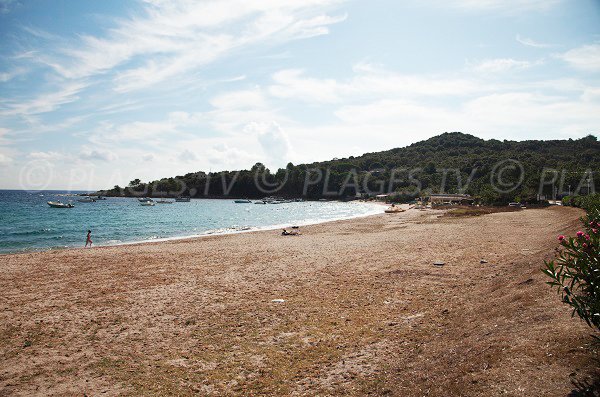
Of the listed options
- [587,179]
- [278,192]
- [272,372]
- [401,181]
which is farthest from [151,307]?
[278,192]

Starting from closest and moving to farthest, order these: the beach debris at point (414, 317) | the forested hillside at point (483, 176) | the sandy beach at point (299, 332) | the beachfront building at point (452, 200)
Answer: the sandy beach at point (299, 332) → the beach debris at point (414, 317) → the forested hillside at point (483, 176) → the beachfront building at point (452, 200)

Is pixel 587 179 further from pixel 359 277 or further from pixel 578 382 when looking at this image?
pixel 578 382

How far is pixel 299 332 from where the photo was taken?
32.2 ft

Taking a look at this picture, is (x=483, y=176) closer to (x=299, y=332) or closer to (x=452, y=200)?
→ (x=452, y=200)

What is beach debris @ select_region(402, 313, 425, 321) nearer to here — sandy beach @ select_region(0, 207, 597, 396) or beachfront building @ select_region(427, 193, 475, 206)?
sandy beach @ select_region(0, 207, 597, 396)

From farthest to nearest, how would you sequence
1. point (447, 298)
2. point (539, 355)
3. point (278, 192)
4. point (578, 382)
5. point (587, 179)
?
point (278, 192)
point (587, 179)
point (447, 298)
point (539, 355)
point (578, 382)

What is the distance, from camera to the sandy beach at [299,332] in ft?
20.4

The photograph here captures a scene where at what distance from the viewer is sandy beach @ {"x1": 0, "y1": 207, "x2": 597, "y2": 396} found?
6203 mm

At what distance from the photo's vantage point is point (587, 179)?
76.9m

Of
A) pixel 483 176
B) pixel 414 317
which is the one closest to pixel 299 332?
pixel 414 317

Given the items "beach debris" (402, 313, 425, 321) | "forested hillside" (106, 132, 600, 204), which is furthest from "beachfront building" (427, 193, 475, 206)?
"beach debris" (402, 313, 425, 321)

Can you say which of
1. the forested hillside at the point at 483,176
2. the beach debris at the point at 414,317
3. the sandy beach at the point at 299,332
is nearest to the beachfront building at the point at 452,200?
the forested hillside at the point at 483,176

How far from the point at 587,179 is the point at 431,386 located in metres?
93.9

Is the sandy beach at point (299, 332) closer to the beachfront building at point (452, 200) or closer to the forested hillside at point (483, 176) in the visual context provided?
the forested hillside at point (483, 176)
